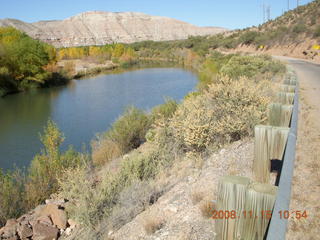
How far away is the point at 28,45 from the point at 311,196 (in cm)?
3534

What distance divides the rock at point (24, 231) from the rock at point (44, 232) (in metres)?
0.16

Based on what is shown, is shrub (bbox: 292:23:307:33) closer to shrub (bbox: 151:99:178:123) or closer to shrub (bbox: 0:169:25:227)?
shrub (bbox: 151:99:178:123)

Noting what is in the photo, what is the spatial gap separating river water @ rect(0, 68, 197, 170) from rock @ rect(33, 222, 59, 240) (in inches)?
251

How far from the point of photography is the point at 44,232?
19.9 feet

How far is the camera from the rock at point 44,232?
19.6 ft

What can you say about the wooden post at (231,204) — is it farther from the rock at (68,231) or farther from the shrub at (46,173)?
the shrub at (46,173)

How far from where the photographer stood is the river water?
14.3 m

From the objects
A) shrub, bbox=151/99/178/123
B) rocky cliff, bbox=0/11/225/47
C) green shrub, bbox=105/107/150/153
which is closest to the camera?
green shrub, bbox=105/107/150/153

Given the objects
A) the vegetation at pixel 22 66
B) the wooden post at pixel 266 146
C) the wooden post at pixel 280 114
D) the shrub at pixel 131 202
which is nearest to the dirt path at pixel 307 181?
the wooden post at pixel 266 146

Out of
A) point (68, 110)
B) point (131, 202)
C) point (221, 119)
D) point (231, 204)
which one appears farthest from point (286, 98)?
point (68, 110)

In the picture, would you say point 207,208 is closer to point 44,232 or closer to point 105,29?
point 44,232

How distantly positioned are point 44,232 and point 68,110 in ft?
54.3

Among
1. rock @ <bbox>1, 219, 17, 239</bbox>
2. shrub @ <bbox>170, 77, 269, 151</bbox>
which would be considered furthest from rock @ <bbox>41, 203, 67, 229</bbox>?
shrub @ <bbox>170, 77, 269, 151</bbox>

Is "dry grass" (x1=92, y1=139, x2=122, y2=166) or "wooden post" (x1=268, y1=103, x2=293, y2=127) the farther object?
"dry grass" (x1=92, y1=139, x2=122, y2=166)
